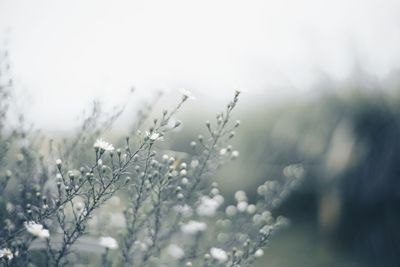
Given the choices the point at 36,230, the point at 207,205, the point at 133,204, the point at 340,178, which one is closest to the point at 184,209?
the point at 133,204

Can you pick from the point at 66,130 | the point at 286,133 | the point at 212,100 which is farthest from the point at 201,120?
the point at 66,130

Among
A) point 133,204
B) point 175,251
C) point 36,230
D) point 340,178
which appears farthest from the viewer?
point 340,178

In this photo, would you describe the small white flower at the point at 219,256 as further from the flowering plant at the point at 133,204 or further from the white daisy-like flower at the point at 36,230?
the white daisy-like flower at the point at 36,230

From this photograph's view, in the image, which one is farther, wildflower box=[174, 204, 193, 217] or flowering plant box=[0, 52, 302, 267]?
wildflower box=[174, 204, 193, 217]

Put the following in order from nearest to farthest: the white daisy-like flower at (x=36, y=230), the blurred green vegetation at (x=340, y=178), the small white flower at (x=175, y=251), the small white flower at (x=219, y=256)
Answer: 1. the white daisy-like flower at (x=36, y=230)
2. the small white flower at (x=219, y=256)
3. the small white flower at (x=175, y=251)
4. the blurred green vegetation at (x=340, y=178)

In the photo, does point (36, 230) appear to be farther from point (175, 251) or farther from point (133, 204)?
point (175, 251)

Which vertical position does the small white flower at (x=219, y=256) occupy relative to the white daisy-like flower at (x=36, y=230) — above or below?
above

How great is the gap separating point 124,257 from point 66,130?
1950 millimetres

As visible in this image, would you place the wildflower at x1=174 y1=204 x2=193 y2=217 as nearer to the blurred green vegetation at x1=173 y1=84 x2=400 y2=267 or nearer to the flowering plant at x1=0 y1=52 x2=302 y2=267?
the flowering plant at x1=0 y1=52 x2=302 y2=267

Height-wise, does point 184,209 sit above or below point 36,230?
above

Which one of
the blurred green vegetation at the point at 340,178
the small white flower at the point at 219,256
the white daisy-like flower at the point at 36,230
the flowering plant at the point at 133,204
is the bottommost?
the white daisy-like flower at the point at 36,230

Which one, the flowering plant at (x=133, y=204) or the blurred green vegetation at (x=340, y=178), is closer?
the flowering plant at (x=133, y=204)

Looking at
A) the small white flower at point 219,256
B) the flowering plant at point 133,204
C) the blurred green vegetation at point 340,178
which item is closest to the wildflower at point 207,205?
the flowering plant at point 133,204

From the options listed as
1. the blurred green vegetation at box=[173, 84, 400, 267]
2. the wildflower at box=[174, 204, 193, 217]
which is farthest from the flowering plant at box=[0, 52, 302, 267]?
the blurred green vegetation at box=[173, 84, 400, 267]
